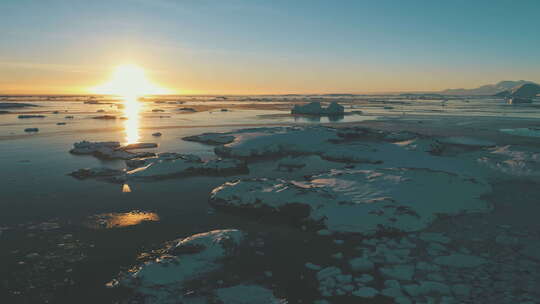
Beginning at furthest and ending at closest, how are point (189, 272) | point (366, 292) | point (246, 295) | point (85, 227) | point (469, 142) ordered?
point (469, 142), point (85, 227), point (189, 272), point (366, 292), point (246, 295)

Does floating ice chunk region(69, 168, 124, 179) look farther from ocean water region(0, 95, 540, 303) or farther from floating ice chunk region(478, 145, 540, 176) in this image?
floating ice chunk region(478, 145, 540, 176)

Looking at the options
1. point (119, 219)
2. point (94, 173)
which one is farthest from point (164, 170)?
point (119, 219)

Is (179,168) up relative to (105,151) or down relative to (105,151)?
down

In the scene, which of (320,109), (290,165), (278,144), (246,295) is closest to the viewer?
(246,295)

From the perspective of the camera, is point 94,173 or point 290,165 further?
point 290,165

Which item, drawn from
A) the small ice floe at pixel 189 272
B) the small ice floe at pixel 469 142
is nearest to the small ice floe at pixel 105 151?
the small ice floe at pixel 189 272

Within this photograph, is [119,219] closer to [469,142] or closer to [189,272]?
[189,272]
